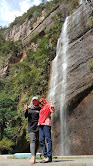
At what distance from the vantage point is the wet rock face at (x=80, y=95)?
9.52 meters

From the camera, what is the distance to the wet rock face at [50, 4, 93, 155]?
952 centimetres

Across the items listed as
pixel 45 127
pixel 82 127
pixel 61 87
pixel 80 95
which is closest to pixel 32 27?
pixel 61 87

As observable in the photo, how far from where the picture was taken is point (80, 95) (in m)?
10.5

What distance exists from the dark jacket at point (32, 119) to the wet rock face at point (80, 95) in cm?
593

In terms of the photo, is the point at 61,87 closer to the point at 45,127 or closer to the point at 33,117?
the point at 33,117

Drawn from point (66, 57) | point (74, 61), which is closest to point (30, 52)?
point (66, 57)

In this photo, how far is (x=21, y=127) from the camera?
15.6 meters

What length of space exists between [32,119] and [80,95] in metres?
6.88

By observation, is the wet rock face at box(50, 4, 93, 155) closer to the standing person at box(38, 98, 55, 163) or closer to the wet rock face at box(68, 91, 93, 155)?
the wet rock face at box(68, 91, 93, 155)

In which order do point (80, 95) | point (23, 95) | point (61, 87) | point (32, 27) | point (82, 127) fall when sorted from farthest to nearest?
point (32, 27) < point (23, 95) < point (61, 87) < point (80, 95) < point (82, 127)

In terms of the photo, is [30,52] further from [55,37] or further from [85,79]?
[85,79]

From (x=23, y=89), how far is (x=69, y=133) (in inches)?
390

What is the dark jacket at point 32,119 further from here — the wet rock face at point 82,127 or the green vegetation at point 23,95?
the green vegetation at point 23,95

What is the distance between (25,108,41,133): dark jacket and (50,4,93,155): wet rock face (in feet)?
19.5
